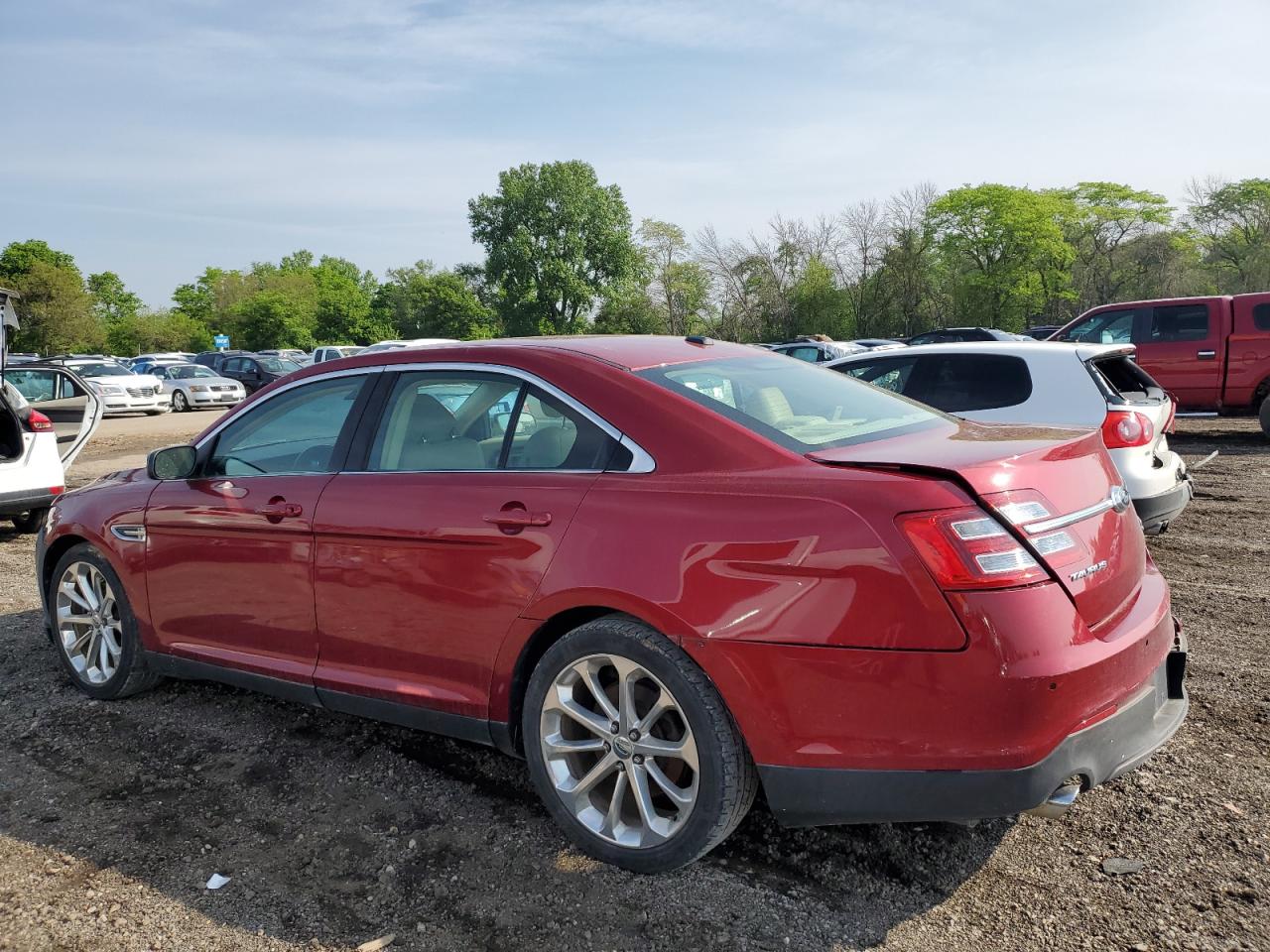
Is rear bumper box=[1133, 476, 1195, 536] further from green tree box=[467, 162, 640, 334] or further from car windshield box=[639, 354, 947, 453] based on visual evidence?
green tree box=[467, 162, 640, 334]

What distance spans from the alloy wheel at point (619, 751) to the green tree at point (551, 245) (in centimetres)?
7487

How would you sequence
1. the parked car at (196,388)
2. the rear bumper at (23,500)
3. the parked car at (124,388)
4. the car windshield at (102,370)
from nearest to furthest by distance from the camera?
the rear bumper at (23,500)
the parked car at (124,388)
the car windshield at (102,370)
the parked car at (196,388)

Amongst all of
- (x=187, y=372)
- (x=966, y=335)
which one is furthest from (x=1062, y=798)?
(x=187, y=372)

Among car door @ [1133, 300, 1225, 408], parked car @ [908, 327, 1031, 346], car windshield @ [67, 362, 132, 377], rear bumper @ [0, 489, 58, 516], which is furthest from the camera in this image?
car windshield @ [67, 362, 132, 377]

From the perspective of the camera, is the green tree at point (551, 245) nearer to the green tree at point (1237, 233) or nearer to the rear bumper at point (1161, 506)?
the green tree at point (1237, 233)

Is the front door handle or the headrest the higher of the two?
the headrest

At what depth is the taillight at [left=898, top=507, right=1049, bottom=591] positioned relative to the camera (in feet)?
7.64

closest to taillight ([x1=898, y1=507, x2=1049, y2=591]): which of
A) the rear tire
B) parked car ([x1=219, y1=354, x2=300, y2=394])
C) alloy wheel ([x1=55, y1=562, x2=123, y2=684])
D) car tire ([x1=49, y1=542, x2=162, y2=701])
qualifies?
car tire ([x1=49, y1=542, x2=162, y2=701])

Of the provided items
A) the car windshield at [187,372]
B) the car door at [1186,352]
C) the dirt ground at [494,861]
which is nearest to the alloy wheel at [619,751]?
the dirt ground at [494,861]

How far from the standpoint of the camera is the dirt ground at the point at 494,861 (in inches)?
101

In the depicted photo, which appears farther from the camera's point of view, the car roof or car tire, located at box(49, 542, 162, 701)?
the car roof

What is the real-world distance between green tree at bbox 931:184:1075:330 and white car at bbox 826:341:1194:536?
59.6 m

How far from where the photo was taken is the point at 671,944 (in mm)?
2506

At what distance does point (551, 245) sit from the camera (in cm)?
7794
